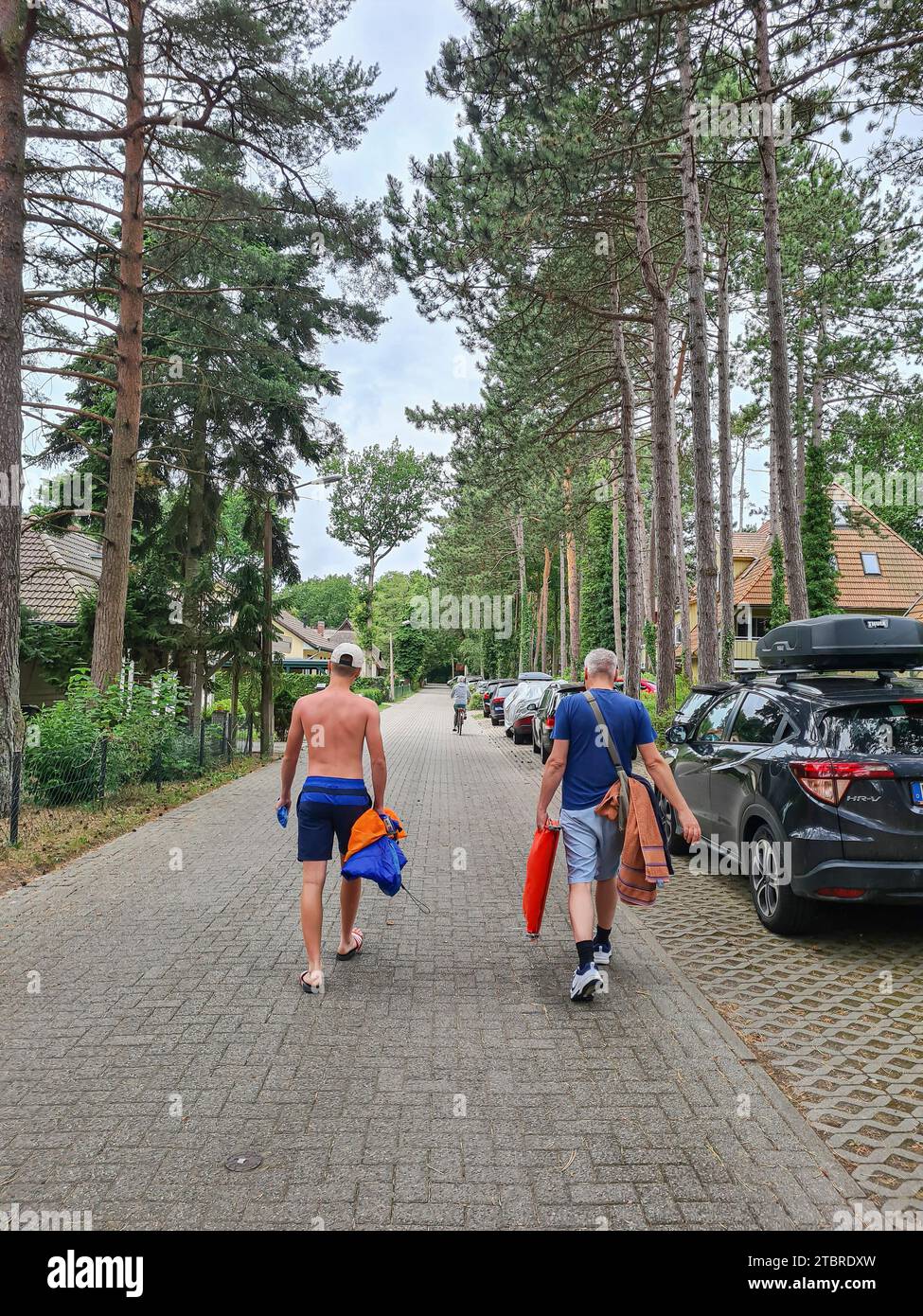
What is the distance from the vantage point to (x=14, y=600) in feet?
30.8

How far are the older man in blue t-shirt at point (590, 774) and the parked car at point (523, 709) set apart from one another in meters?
18.5

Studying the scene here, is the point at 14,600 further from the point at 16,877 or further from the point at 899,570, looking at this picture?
the point at 899,570

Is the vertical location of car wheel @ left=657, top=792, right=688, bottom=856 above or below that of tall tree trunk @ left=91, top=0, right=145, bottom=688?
below

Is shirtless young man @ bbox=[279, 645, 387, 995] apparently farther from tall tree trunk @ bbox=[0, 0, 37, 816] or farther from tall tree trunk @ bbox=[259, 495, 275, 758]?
tall tree trunk @ bbox=[259, 495, 275, 758]

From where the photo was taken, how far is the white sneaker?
473 centimetres

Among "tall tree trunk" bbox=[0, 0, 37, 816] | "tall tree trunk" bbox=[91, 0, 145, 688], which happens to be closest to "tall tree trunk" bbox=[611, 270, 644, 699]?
"tall tree trunk" bbox=[91, 0, 145, 688]

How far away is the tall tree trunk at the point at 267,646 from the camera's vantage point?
19.3 metres

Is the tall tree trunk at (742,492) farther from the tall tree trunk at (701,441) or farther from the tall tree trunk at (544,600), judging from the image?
the tall tree trunk at (701,441)

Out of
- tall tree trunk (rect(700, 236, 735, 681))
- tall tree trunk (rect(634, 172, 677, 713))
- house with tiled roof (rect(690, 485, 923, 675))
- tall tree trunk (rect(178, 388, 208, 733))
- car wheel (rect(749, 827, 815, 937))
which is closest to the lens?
car wheel (rect(749, 827, 815, 937))

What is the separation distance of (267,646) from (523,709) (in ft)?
25.7

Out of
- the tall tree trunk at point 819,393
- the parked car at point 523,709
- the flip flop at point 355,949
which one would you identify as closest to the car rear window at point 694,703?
the flip flop at point 355,949

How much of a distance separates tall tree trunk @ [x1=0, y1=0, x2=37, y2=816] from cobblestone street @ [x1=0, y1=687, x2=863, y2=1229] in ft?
10.0

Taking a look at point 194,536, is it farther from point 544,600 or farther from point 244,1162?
point 544,600

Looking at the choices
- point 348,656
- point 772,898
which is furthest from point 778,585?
point 348,656
